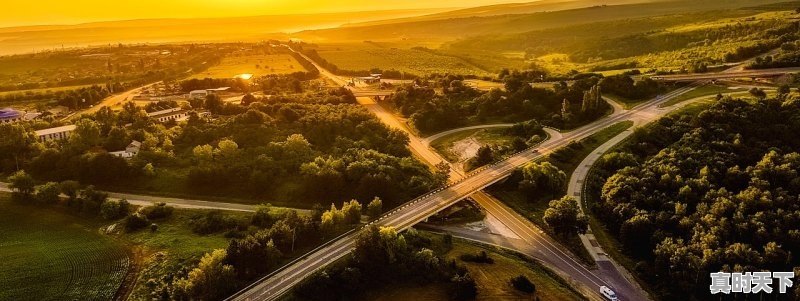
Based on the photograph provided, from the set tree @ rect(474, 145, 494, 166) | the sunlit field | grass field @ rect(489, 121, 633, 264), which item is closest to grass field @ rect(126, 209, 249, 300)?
the sunlit field

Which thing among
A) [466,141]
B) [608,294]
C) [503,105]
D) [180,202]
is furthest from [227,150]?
[608,294]

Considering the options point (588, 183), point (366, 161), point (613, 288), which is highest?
point (366, 161)

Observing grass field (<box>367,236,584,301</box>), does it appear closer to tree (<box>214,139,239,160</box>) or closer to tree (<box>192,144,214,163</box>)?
tree (<box>214,139,239,160</box>)

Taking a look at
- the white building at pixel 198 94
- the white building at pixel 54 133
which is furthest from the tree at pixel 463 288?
the white building at pixel 198 94

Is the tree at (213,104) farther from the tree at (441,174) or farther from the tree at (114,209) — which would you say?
the tree at (441,174)

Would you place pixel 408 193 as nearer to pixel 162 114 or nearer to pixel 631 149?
pixel 631 149

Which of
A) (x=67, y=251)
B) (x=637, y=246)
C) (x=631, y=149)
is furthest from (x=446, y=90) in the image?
(x=67, y=251)

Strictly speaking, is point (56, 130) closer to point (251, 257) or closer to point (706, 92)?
point (251, 257)
